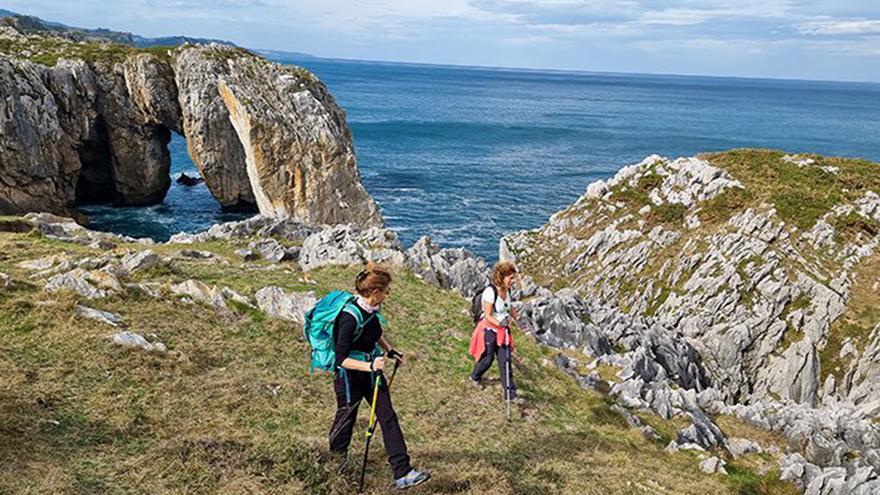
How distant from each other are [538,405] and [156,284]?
1075cm

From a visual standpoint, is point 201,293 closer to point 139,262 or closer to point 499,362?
point 139,262

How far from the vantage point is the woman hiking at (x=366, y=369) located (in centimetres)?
838

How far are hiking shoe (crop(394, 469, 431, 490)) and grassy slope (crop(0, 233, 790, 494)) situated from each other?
1.10 feet

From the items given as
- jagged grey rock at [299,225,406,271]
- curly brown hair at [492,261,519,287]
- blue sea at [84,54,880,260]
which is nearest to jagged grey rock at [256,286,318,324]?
curly brown hair at [492,261,519,287]

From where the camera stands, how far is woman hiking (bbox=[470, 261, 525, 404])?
43.5 feet

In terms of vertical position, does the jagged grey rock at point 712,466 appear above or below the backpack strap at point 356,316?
below

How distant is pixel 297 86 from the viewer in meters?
56.4

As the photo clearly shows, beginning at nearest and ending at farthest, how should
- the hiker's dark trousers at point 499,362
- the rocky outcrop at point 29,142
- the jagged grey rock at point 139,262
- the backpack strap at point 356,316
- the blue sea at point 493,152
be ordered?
the backpack strap at point 356,316 → the hiker's dark trousers at point 499,362 → the jagged grey rock at point 139,262 → the rocky outcrop at point 29,142 → the blue sea at point 493,152

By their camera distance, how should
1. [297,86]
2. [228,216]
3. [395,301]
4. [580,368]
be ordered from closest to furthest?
1. [580,368]
2. [395,301]
3. [297,86]
4. [228,216]

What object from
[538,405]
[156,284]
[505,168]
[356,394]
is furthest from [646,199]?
[505,168]

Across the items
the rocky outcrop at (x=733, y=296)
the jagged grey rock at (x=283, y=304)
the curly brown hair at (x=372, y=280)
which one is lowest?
the rocky outcrop at (x=733, y=296)

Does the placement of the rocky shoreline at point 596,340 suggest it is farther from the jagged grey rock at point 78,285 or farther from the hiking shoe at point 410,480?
the hiking shoe at point 410,480

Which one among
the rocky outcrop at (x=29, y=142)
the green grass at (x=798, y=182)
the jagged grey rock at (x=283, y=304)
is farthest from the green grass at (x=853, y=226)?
the rocky outcrop at (x=29, y=142)

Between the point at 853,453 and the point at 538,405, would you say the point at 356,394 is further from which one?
the point at 853,453
